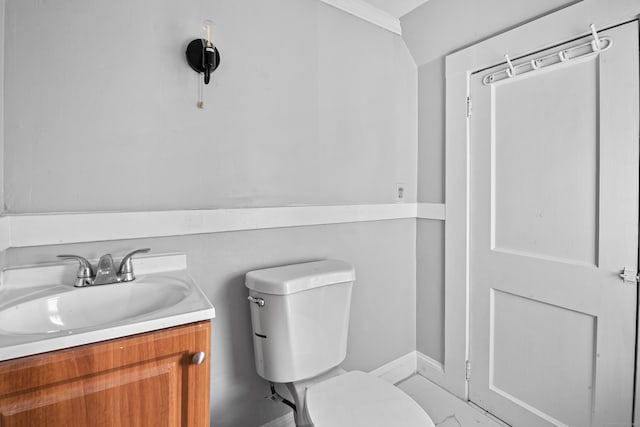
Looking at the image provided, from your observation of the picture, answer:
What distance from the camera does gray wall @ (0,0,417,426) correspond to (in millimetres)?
992

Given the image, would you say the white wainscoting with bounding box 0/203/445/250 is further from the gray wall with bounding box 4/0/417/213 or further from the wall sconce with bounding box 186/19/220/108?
the wall sconce with bounding box 186/19/220/108

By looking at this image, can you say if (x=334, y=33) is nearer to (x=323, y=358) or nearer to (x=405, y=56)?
(x=405, y=56)

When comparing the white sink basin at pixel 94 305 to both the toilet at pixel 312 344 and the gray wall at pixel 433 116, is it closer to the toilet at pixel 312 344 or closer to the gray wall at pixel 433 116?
the toilet at pixel 312 344

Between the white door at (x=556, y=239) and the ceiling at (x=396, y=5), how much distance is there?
0.52 m

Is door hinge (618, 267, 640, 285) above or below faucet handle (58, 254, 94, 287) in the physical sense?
below

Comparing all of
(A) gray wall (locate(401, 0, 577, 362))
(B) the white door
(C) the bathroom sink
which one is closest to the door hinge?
(B) the white door

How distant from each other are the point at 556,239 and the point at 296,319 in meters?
1.13

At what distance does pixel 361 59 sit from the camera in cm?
168

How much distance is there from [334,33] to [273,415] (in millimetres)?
1814

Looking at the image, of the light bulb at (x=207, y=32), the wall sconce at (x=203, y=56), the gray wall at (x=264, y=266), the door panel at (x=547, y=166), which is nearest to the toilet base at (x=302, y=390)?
the gray wall at (x=264, y=266)

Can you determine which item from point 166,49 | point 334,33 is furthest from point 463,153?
point 166,49

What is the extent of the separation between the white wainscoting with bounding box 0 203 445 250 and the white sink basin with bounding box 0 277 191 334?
183 millimetres

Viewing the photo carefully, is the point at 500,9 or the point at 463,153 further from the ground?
the point at 500,9

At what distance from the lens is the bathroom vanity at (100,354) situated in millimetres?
627
